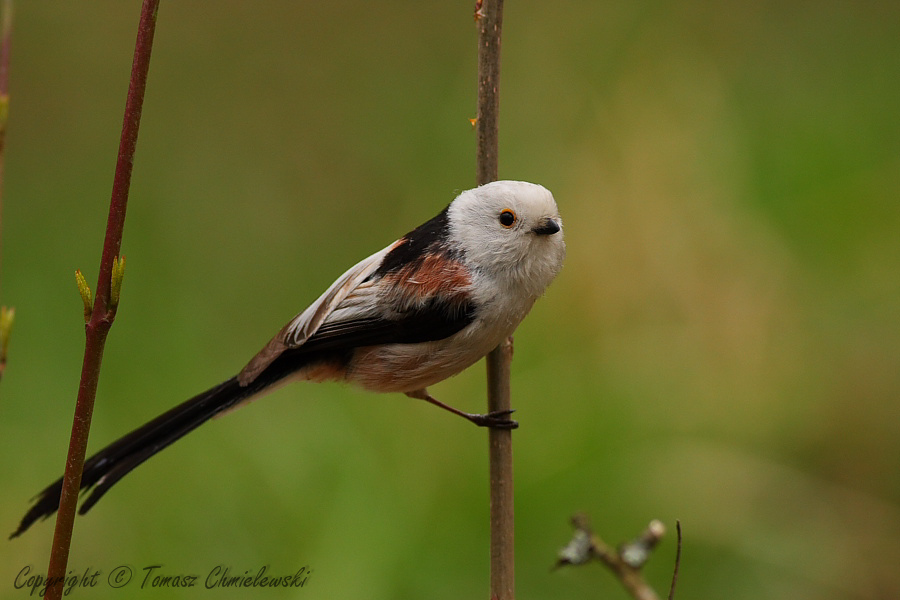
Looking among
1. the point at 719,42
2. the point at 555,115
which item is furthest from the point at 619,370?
the point at 719,42

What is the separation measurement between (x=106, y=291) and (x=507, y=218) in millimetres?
1102

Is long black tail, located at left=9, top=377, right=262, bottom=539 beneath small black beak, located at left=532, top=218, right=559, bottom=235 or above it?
beneath

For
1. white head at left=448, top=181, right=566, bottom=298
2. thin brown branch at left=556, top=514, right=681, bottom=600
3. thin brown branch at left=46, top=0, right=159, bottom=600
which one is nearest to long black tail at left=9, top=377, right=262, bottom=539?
white head at left=448, top=181, right=566, bottom=298

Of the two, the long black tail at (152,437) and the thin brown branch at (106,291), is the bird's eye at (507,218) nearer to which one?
the long black tail at (152,437)

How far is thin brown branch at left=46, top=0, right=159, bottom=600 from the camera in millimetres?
1182

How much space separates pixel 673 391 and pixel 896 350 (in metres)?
0.83

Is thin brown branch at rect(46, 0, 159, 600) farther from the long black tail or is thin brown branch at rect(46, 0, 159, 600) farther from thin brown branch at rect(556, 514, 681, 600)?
thin brown branch at rect(556, 514, 681, 600)

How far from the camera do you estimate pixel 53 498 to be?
1.80 m

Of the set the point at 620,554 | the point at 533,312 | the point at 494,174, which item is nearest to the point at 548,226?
the point at 494,174

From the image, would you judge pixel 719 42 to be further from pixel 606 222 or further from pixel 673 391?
pixel 673 391

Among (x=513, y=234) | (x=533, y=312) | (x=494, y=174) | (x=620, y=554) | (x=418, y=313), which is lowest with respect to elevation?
(x=620, y=554)

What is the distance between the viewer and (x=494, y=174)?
1986mm

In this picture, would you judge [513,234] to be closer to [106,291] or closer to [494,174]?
[494,174]

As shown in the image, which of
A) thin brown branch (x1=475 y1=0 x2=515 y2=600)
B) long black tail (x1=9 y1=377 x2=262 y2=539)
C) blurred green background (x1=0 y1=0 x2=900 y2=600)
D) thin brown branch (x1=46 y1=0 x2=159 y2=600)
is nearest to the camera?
thin brown branch (x1=46 y1=0 x2=159 y2=600)
